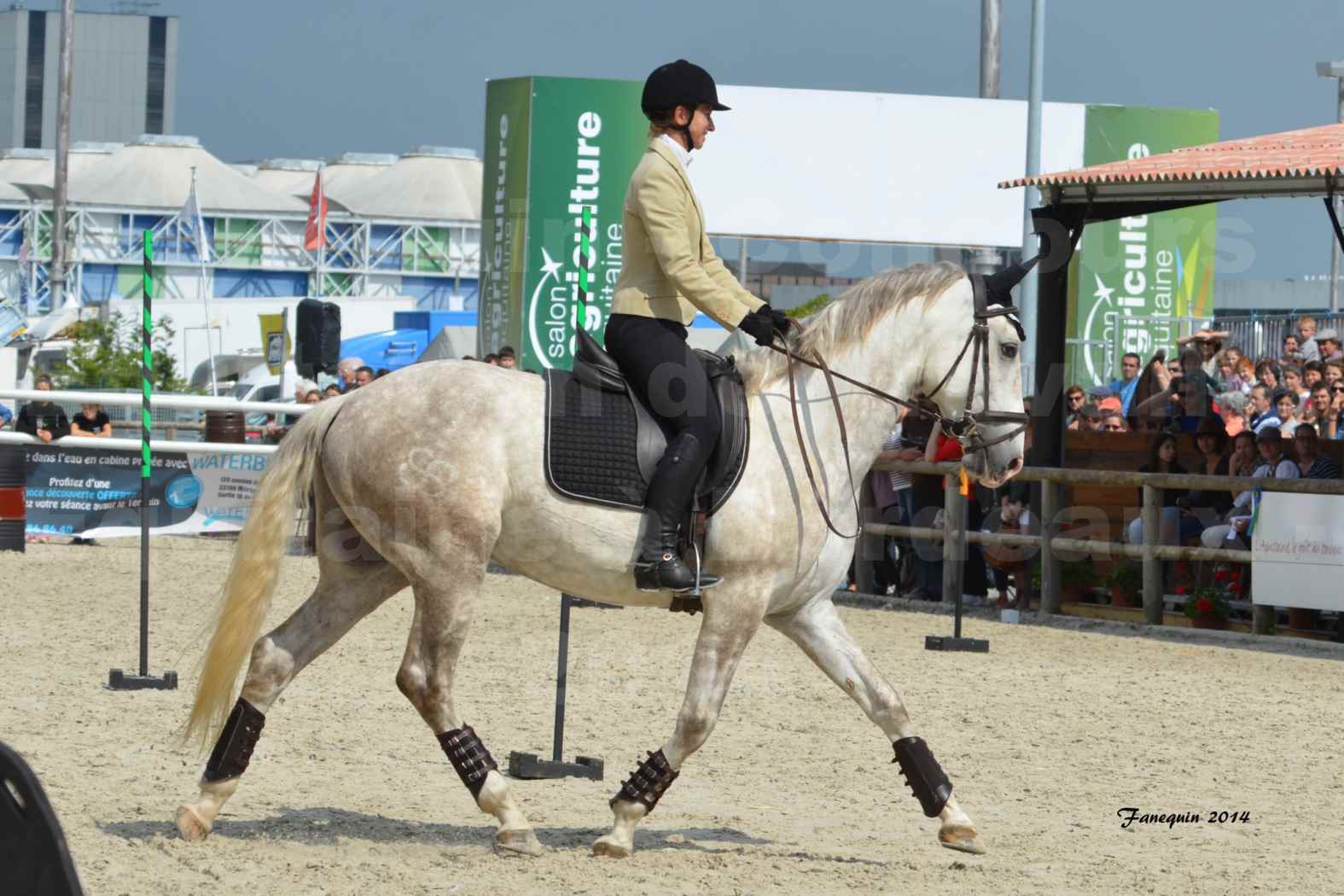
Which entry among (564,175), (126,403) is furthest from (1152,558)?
(564,175)

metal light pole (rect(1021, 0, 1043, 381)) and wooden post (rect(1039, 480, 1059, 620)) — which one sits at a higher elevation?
metal light pole (rect(1021, 0, 1043, 381))

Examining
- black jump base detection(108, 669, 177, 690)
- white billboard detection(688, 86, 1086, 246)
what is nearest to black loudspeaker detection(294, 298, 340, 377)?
white billboard detection(688, 86, 1086, 246)

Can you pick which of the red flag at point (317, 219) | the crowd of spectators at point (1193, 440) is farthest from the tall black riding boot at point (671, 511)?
the red flag at point (317, 219)

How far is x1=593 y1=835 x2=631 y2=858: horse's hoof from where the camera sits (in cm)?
566

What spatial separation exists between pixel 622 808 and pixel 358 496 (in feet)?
4.35

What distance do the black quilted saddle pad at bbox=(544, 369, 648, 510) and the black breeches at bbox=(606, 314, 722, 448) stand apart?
0.31ft

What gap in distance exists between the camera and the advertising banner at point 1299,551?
38.0ft

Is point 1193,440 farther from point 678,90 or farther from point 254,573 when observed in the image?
point 254,573

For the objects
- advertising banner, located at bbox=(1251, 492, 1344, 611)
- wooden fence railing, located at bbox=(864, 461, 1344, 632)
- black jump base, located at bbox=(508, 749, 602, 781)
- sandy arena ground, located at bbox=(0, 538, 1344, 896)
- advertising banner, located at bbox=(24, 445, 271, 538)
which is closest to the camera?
sandy arena ground, located at bbox=(0, 538, 1344, 896)

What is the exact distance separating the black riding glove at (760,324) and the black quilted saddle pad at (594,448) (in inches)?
18.0

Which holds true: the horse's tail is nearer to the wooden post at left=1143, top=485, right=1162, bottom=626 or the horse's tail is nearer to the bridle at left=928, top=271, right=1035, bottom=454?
the bridle at left=928, top=271, right=1035, bottom=454

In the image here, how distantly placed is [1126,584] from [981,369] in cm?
764

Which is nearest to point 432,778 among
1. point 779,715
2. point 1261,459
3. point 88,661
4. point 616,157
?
point 779,715

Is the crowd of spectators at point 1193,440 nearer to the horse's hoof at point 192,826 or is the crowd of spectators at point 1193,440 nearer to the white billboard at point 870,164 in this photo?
the white billboard at point 870,164
